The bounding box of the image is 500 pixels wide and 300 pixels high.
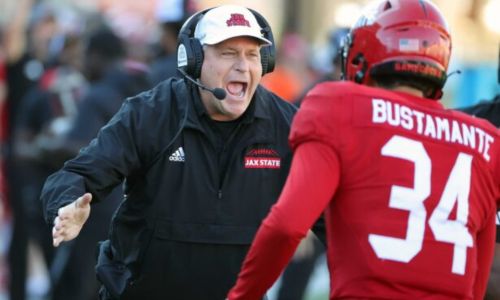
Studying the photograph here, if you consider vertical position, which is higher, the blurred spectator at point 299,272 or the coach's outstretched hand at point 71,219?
the coach's outstretched hand at point 71,219

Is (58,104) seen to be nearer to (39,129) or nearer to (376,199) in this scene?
(39,129)

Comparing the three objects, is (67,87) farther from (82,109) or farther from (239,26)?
(239,26)

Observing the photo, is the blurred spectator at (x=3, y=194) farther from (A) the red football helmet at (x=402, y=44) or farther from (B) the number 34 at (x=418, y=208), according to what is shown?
(B) the number 34 at (x=418, y=208)

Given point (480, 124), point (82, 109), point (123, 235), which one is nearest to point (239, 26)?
point (123, 235)

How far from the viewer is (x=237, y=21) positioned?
5938mm

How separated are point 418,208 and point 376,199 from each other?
0.45 ft

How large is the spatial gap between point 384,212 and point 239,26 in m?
1.60

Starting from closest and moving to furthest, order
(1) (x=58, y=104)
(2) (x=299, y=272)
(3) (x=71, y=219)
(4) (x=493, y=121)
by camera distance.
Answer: (3) (x=71, y=219) → (4) (x=493, y=121) → (1) (x=58, y=104) → (2) (x=299, y=272)

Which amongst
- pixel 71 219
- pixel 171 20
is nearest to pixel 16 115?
pixel 171 20

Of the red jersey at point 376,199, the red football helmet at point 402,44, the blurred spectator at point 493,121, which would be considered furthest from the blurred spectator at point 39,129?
the red jersey at point 376,199

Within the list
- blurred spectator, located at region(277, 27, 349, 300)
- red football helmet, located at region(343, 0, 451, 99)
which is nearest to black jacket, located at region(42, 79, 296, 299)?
red football helmet, located at region(343, 0, 451, 99)

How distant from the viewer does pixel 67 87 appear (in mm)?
12289

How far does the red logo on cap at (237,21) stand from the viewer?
5.92 meters

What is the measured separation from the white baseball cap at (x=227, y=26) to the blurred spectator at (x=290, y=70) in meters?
11.0
